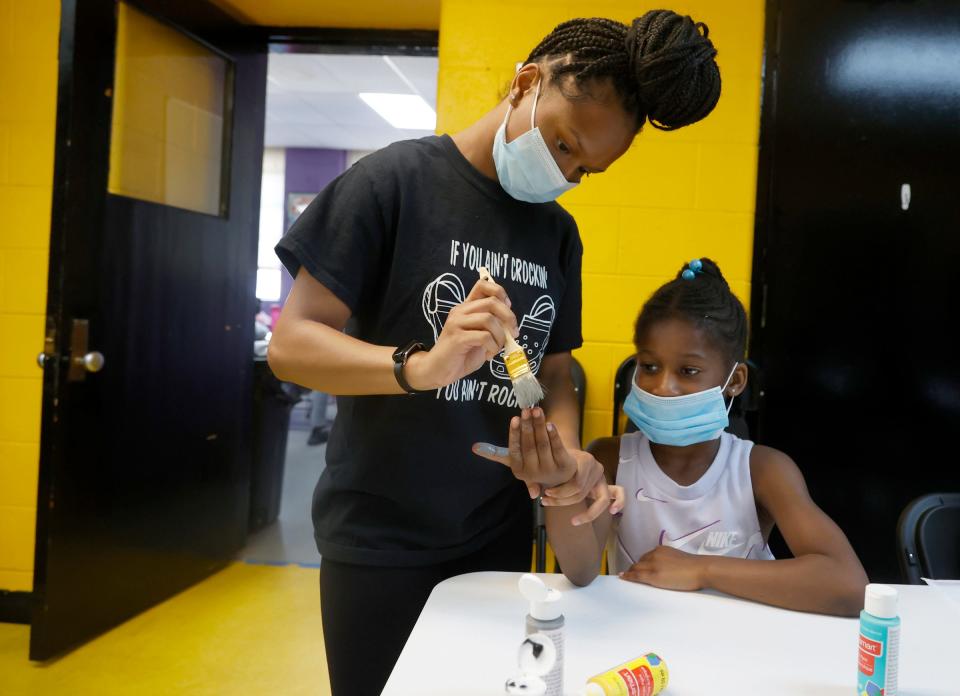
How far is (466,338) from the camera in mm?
912

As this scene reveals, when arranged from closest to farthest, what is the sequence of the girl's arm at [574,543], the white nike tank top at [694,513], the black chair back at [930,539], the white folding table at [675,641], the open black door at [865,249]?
the white folding table at [675,641], the girl's arm at [574,543], the white nike tank top at [694,513], the black chair back at [930,539], the open black door at [865,249]

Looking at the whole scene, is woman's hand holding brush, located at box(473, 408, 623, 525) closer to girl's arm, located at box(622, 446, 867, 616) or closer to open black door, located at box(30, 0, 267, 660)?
girl's arm, located at box(622, 446, 867, 616)

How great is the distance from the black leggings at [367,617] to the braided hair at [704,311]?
702 millimetres

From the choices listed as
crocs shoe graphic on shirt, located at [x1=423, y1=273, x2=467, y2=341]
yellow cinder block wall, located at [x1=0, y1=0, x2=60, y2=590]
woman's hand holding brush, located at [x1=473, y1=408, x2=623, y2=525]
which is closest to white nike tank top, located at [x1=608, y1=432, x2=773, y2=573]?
woman's hand holding brush, located at [x1=473, y1=408, x2=623, y2=525]

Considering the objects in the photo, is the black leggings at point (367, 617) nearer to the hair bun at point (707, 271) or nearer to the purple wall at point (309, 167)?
the hair bun at point (707, 271)

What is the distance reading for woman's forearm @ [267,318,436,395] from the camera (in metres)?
0.99

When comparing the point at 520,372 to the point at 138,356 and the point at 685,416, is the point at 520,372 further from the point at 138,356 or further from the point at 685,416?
the point at 138,356

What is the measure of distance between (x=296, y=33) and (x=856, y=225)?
2268 mm

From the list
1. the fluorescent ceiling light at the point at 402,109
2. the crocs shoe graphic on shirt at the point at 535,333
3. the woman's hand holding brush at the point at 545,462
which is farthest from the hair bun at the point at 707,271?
the fluorescent ceiling light at the point at 402,109

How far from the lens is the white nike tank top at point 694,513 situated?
146cm

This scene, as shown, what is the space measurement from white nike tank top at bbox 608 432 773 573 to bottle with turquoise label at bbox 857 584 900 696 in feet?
1.90

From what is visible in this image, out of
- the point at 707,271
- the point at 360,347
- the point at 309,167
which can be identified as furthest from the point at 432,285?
the point at 309,167

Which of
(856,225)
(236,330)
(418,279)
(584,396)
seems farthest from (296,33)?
(418,279)

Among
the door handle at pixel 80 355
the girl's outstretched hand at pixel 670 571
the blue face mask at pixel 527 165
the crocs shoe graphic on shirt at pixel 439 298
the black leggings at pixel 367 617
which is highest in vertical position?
the blue face mask at pixel 527 165
